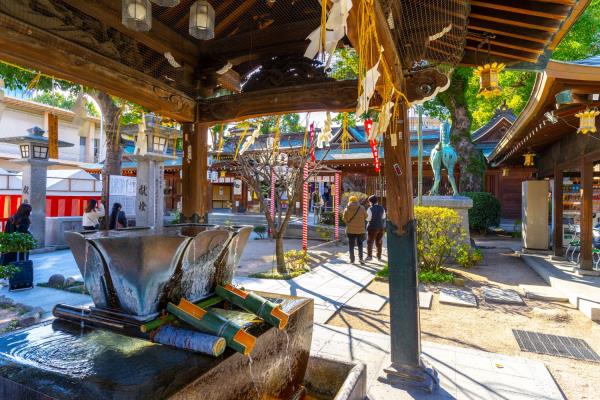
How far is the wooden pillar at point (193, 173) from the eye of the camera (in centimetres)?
384

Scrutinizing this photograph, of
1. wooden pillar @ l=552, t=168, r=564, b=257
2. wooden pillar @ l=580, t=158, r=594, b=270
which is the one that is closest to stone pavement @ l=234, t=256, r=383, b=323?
wooden pillar @ l=580, t=158, r=594, b=270

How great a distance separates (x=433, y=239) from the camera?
791 cm

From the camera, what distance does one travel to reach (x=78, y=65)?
243cm

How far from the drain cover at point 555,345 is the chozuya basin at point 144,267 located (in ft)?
13.6

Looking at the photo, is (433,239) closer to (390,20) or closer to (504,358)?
(504,358)

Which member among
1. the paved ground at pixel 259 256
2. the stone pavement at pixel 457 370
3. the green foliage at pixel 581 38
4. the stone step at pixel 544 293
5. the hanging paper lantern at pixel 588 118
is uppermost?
the green foliage at pixel 581 38

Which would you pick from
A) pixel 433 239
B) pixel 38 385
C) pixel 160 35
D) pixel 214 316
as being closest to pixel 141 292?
pixel 214 316

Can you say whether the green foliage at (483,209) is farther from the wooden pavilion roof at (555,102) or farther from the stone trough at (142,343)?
the stone trough at (142,343)

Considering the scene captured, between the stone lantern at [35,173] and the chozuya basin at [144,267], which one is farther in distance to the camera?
the stone lantern at [35,173]

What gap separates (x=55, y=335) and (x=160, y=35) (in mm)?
2719

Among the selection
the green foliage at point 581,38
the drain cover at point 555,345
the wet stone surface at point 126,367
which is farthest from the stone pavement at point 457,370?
the green foliage at point 581,38

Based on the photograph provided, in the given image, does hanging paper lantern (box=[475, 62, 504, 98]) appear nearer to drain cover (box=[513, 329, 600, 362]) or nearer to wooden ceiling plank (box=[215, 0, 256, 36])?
wooden ceiling plank (box=[215, 0, 256, 36])

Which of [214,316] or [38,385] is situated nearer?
[38,385]

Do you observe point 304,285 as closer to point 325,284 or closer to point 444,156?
point 325,284
